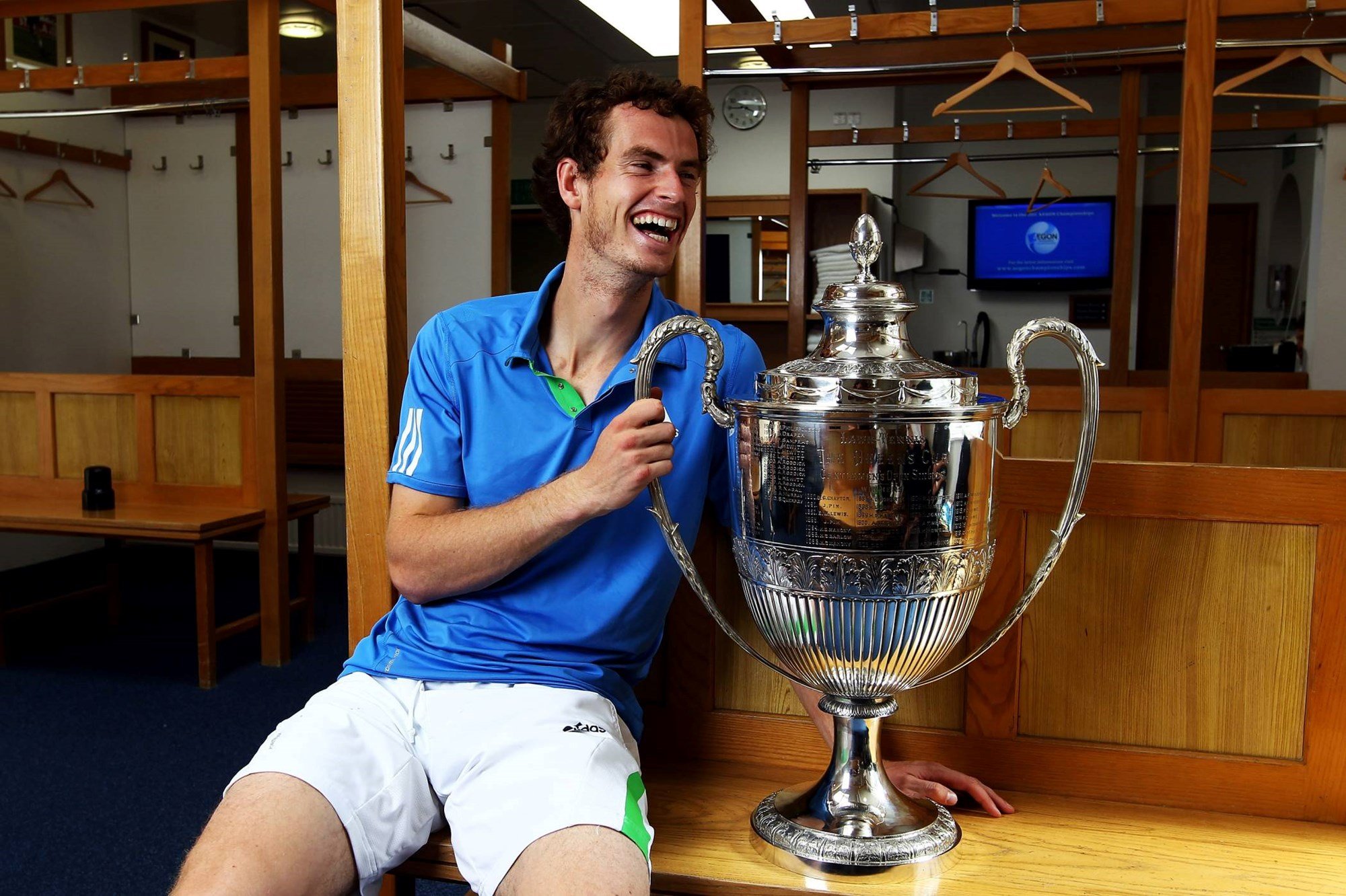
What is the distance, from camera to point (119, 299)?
20.5ft

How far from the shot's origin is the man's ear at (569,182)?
156cm

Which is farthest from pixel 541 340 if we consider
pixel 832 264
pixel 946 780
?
pixel 832 264

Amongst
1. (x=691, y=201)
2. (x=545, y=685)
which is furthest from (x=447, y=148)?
(x=545, y=685)

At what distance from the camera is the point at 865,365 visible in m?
1.07

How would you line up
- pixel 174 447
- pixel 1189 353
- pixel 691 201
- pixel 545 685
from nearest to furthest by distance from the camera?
pixel 545 685
pixel 691 201
pixel 1189 353
pixel 174 447

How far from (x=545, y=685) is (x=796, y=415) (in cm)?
50

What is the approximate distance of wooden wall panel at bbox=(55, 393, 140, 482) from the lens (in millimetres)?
4172

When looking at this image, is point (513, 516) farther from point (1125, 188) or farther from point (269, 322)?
point (1125, 188)

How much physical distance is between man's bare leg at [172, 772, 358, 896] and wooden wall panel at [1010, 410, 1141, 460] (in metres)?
2.75

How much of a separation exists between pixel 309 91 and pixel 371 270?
13.4 feet

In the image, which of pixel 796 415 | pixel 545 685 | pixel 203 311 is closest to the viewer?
pixel 796 415

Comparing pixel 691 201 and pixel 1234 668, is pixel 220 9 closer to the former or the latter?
pixel 691 201

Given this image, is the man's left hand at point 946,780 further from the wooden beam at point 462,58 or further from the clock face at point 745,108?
the clock face at point 745,108

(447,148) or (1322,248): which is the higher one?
(447,148)
